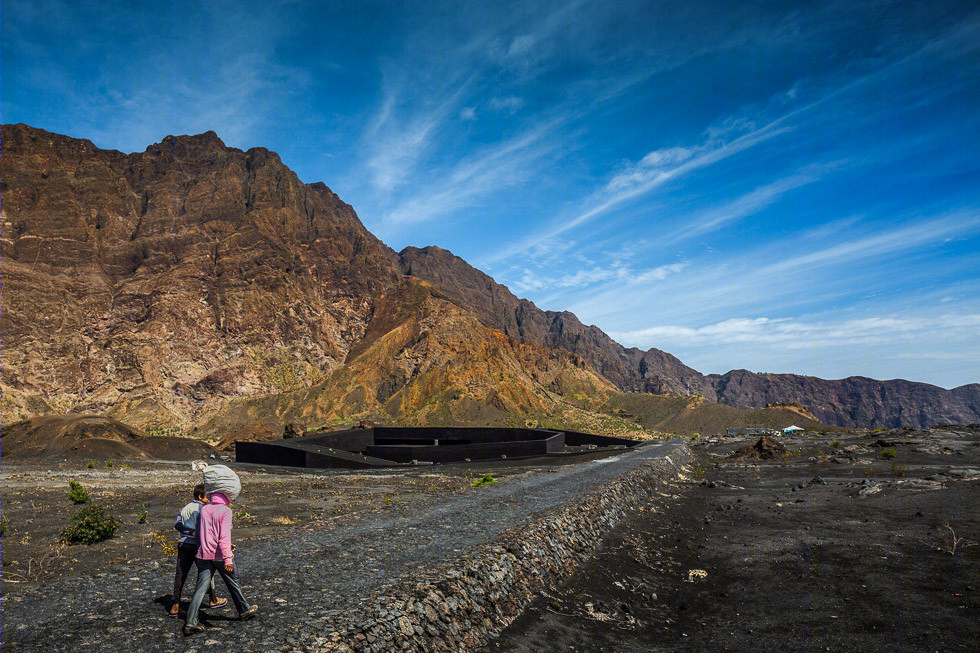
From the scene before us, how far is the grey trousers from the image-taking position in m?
6.25

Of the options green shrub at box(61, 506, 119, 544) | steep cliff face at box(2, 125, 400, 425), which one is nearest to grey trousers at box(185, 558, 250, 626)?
green shrub at box(61, 506, 119, 544)

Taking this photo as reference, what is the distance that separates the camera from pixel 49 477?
28297mm

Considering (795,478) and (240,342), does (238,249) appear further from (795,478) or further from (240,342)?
(795,478)

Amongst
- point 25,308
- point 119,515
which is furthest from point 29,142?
point 119,515

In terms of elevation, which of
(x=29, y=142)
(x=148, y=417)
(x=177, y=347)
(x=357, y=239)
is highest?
(x=29, y=142)

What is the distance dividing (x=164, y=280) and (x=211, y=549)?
4643 inches

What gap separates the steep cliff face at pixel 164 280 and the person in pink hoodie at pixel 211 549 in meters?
101

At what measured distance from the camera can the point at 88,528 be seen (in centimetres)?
1330

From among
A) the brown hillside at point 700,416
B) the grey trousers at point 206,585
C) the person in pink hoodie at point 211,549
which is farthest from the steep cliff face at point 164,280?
the person in pink hoodie at point 211,549

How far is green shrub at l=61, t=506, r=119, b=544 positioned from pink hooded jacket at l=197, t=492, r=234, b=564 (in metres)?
10.2

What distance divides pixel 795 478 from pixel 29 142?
6488 inches

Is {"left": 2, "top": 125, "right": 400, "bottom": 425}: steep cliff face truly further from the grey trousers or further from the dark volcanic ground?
the grey trousers

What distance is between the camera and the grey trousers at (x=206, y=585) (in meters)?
6.25

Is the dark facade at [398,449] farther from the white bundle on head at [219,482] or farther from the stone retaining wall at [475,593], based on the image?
the white bundle on head at [219,482]
